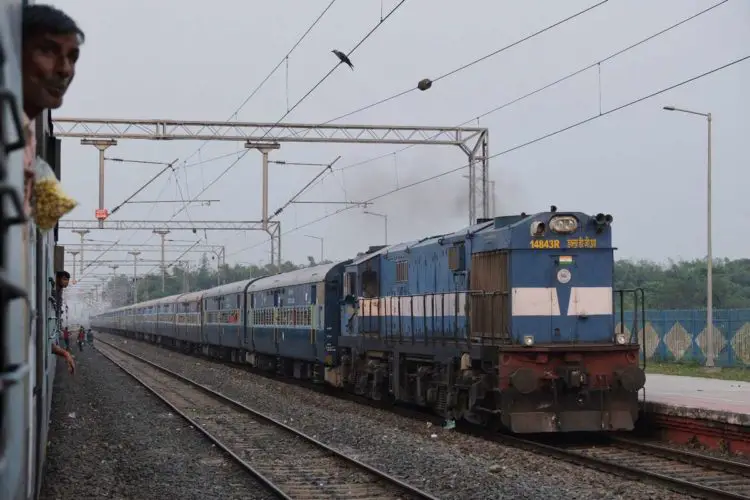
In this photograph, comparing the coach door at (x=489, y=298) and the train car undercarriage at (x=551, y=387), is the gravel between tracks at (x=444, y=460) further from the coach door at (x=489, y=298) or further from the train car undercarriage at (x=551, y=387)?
the coach door at (x=489, y=298)

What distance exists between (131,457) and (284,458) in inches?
89.4

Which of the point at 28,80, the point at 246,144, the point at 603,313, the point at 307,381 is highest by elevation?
the point at 246,144

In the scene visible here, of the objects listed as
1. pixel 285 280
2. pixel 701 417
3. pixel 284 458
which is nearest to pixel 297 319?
pixel 285 280

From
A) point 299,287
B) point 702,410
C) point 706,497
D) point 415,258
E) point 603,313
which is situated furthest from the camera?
point 299,287

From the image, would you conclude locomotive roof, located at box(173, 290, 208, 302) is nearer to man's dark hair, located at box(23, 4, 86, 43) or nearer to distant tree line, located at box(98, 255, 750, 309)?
distant tree line, located at box(98, 255, 750, 309)

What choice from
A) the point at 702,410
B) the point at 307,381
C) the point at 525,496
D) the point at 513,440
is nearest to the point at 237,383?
the point at 307,381

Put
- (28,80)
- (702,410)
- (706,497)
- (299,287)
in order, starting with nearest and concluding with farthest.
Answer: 1. (28,80)
2. (706,497)
3. (702,410)
4. (299,287)

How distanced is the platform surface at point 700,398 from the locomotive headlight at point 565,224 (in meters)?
3.27

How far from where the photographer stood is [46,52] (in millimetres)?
3180

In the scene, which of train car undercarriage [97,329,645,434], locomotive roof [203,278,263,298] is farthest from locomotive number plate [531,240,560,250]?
locomotive roof [203,278,263,298]

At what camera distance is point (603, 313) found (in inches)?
582

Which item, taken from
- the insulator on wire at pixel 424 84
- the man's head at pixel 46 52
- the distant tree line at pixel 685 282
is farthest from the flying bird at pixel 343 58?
the distant tree line at pixel 685 282

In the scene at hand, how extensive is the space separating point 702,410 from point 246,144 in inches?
584

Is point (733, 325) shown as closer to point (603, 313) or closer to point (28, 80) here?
point (603, 313)
